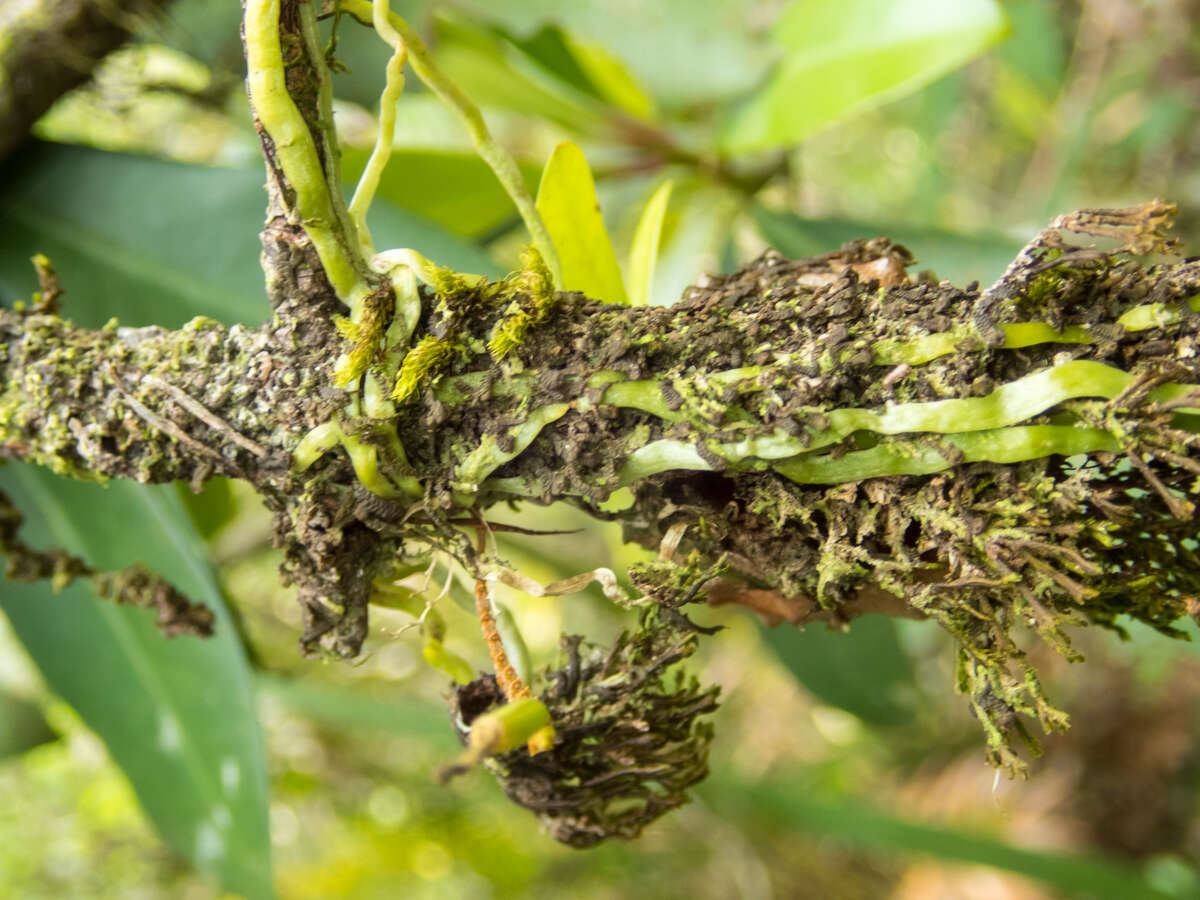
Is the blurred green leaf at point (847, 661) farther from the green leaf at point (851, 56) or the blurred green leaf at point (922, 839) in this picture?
the green leaf at point (851, 56)

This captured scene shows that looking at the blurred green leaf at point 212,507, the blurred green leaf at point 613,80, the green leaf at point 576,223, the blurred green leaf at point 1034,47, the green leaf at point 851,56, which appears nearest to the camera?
the green leaf at point 576,223

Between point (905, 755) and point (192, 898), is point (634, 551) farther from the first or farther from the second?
point (192, 898)

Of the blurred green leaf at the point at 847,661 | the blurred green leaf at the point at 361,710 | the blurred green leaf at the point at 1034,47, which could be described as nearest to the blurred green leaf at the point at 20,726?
the blurred green leaf at the point at 361,710

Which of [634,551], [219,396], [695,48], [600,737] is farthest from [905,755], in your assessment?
[219,396]

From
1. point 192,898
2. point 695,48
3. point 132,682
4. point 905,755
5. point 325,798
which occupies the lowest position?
point 192,898

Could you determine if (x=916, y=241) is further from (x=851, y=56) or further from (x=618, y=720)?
(x=618, y=720)

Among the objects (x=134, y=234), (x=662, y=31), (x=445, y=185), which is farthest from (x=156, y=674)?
(x=662, y=31)
